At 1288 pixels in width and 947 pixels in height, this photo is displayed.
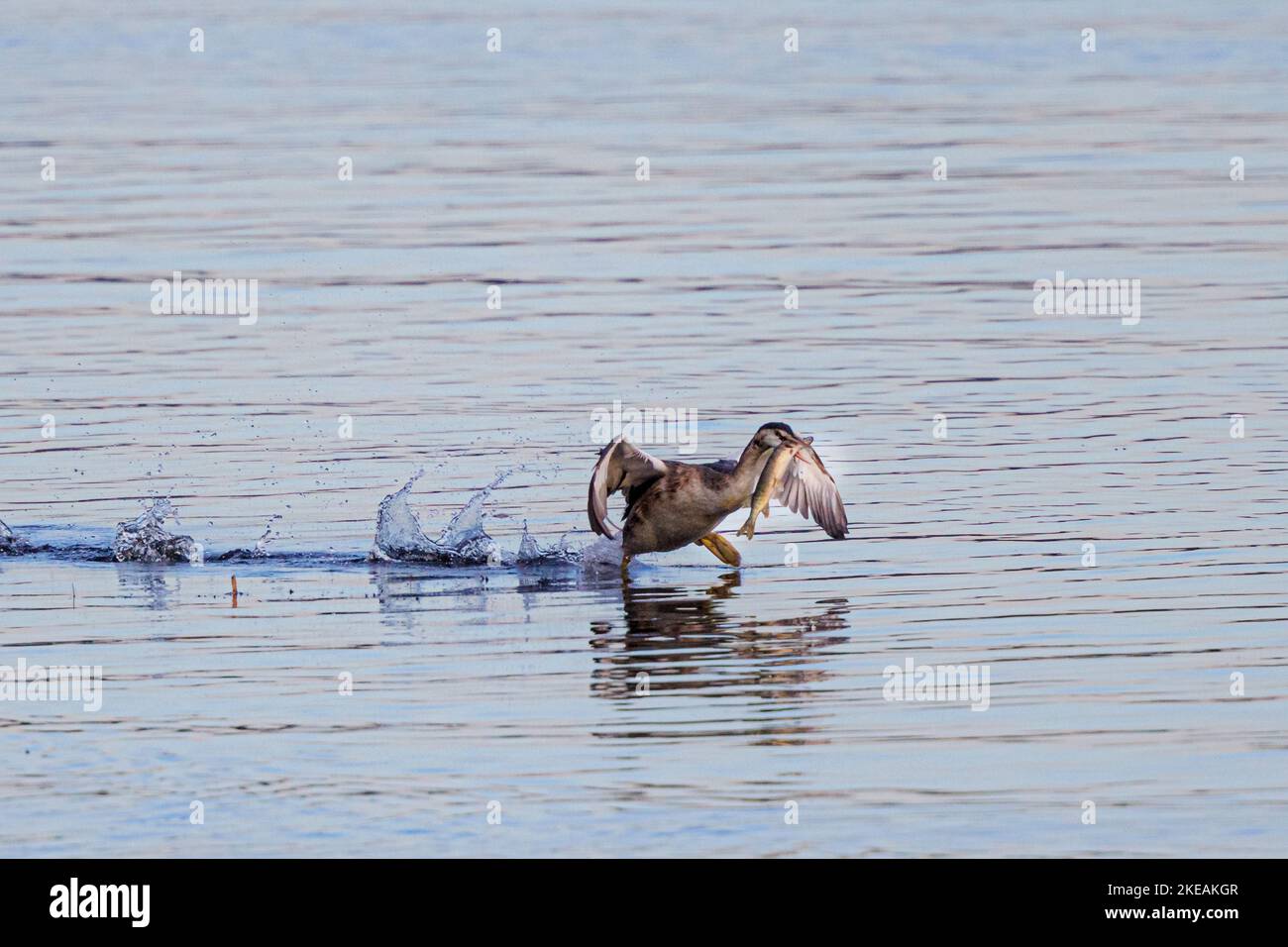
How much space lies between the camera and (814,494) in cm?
1446

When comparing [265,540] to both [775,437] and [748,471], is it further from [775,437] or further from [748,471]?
[775,437]

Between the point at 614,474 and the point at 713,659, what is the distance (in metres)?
2.67

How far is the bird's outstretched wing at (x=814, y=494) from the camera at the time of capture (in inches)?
569

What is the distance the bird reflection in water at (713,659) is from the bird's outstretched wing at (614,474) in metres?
0.50

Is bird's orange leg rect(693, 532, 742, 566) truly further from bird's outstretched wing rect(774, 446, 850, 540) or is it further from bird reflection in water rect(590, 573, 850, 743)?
bird reflection in water rect(590, 573, 850, 743)

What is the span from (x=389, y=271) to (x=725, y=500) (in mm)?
12024

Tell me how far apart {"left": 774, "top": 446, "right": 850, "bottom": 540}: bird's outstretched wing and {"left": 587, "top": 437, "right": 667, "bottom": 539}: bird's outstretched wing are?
0.80 metres

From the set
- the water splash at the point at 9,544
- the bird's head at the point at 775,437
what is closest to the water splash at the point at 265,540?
the water splash at the point at 9,544

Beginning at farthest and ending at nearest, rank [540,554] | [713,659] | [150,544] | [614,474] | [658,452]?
[658,452]
[150,544]
[540,554]
[614,474]
[713,659]

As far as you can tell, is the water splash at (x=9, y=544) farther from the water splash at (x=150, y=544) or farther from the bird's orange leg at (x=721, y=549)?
the bird's orange leg at (x=721, y=549)

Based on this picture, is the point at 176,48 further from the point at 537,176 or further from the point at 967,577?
the point at 967,577

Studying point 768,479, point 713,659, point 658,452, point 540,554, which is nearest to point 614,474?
point 540,554

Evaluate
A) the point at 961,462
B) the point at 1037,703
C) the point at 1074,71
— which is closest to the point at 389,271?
the point at 961,462

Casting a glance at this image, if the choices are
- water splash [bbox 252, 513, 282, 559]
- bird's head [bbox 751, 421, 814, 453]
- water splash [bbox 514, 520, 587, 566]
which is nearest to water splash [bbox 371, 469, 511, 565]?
water splash [bbox 514, 520, 587, 566]
